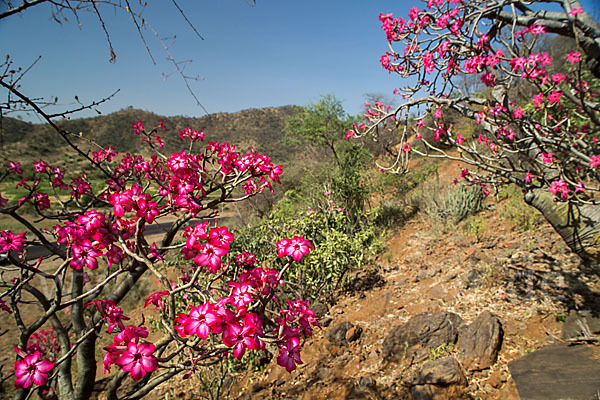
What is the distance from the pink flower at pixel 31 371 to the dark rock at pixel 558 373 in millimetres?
3015

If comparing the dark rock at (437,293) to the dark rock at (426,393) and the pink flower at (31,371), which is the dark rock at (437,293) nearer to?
the dark rock at (426,393)

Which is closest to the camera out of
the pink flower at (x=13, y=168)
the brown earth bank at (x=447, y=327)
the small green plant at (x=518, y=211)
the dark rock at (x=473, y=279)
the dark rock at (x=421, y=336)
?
the pink flower at (x=13, y=168)

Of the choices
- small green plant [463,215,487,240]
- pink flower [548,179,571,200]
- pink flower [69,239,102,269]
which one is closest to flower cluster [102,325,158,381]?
pink flower [69,239,102,269]

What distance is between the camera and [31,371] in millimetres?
1226

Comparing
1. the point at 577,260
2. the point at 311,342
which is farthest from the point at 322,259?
the point at 577,260

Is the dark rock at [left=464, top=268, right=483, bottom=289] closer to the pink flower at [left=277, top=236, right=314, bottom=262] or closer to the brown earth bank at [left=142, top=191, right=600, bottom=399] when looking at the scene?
the brown earth bank at [left=142, top=191, right=600, bottom=399]

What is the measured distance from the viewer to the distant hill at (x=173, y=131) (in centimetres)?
3090

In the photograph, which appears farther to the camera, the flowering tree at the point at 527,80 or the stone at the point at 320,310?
the stone at the point at 320,310

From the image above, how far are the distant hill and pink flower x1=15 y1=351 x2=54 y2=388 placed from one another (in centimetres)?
2834

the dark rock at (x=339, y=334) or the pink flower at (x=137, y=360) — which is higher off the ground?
the pink flower at (x=137, y=360)

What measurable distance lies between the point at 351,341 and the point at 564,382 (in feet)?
6.41

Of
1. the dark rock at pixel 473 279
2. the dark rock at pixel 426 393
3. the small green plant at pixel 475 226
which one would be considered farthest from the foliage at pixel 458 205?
the dark rock at pixel 426 393

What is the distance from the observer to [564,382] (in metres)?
1.99

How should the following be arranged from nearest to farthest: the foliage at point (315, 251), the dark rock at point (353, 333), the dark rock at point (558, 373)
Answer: the dark rock at point (558, 373)
the dark rock at point (353, 333)
the foliage at point (315, 251)
